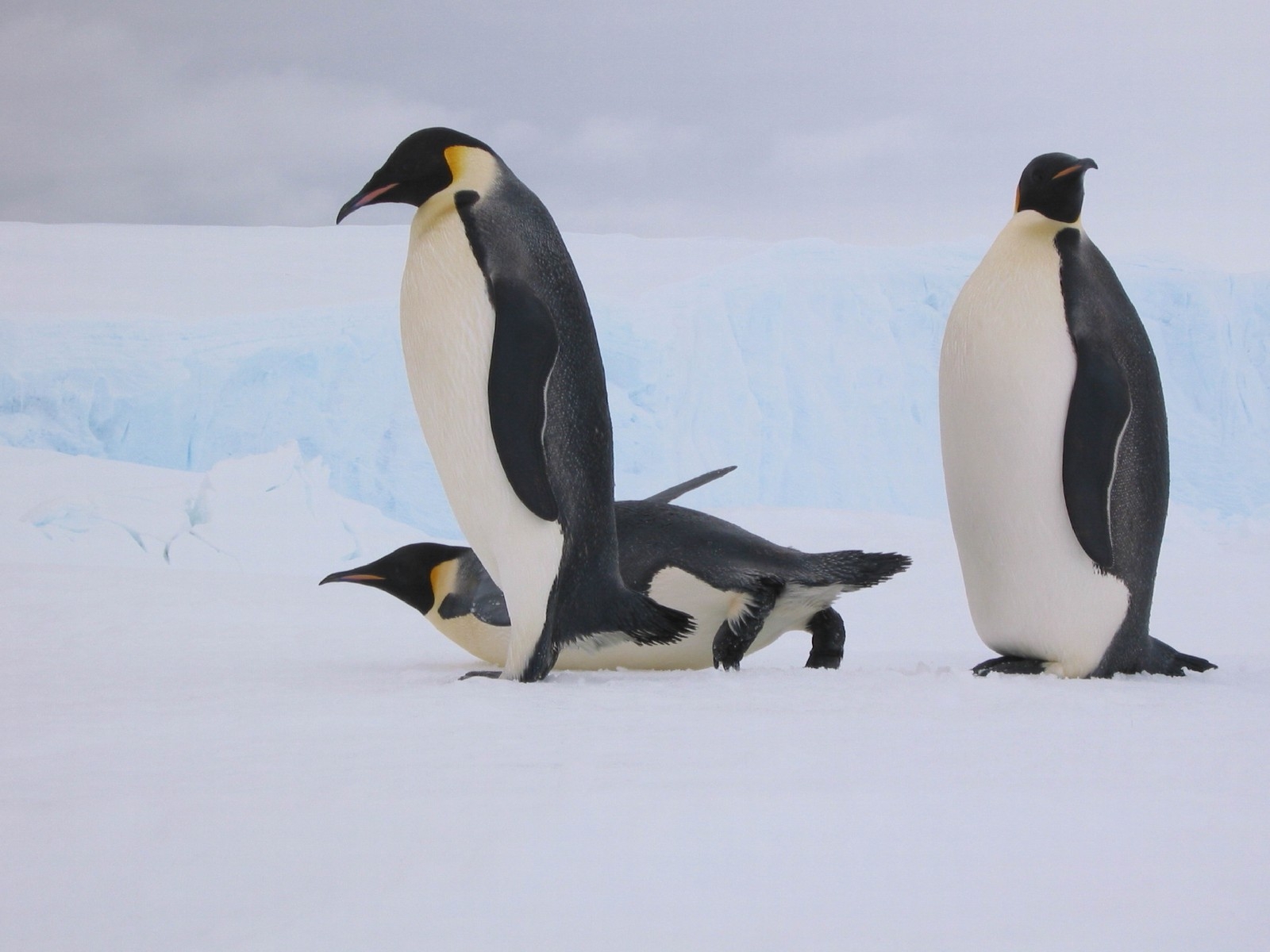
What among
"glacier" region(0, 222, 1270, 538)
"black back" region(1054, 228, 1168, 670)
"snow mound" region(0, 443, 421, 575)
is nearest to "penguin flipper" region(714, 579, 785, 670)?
"black back" region(1054, 228, 1168, 670)

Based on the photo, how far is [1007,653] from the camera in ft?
5.66

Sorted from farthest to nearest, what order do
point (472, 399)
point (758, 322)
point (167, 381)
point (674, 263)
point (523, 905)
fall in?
point (674, 263), point (758, 322), point (167, 381), point (472, 399), point (523, 905)

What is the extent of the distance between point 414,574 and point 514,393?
0.51 meters

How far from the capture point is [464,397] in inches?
59.4

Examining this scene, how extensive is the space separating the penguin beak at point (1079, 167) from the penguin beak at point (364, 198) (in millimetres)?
1001

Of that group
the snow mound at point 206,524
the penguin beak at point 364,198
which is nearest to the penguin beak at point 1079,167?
the penguin beak at point 364,198

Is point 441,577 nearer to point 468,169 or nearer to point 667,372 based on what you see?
point 468,169

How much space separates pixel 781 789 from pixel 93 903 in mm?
479

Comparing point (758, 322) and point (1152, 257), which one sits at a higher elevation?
point (1152, 257)

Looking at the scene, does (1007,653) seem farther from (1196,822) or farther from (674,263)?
(674,263)

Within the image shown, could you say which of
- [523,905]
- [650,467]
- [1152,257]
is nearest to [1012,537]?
[523,905]

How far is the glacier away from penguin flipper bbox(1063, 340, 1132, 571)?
5738mm

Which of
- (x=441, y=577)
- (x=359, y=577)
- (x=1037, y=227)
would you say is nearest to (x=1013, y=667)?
(x=1037, y=227)

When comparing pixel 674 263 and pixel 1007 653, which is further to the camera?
pixel 674 263
